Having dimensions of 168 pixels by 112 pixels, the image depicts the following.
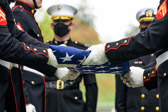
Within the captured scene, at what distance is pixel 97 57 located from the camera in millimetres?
2801

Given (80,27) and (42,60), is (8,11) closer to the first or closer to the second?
(42,60)

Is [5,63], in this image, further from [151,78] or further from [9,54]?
[151,78]

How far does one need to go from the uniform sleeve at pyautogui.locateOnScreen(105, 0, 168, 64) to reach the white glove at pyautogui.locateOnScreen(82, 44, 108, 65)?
0.05m

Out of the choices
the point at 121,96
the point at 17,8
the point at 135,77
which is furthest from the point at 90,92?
the point at 17,8

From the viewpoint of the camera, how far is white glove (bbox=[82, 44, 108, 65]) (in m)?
2.79

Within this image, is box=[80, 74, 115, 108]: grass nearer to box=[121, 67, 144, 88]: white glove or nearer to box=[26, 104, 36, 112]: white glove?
box=[121, 67, 144, 88]: white glove

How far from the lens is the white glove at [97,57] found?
9.14ft

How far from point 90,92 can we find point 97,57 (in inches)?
91.4

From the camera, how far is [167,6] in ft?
7.84

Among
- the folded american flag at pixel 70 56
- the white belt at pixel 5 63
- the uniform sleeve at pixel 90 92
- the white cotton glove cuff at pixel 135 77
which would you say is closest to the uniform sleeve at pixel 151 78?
the white cotton glove cuff at pixel 135 77

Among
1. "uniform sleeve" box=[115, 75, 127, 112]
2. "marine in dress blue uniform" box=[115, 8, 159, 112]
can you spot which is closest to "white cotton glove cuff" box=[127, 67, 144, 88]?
"marine in dress blue uniform" box=[115, 8, 159, 112]

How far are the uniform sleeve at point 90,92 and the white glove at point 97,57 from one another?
84.9 inches

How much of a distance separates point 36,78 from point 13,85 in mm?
734

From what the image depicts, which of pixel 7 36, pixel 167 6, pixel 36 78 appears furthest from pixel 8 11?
pixel 167 6
